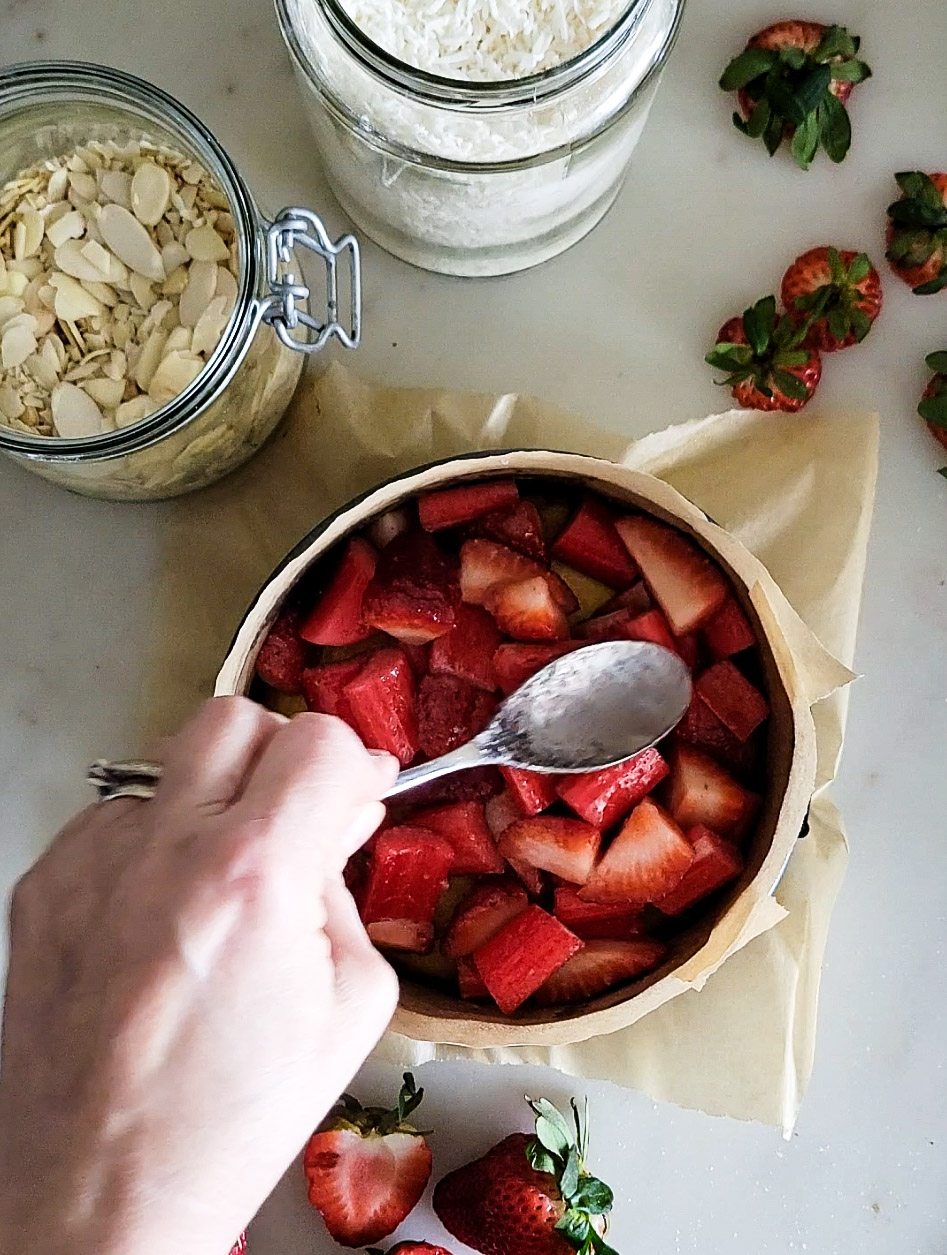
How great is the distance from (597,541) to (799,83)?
38 centimetres

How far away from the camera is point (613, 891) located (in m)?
0.87

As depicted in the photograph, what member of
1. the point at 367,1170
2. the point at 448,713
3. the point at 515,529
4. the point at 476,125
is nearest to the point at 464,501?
the point at 515,529

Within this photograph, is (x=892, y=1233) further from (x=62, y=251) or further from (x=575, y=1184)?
(x=62, y=251)

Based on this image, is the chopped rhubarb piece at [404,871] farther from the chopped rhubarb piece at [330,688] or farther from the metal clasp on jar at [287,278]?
the metal clasp on jar at [287,278]

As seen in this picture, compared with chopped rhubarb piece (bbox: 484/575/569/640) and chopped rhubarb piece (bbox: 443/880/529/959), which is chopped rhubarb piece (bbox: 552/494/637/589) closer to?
chopped rhubarb piece (bbox: 484/575/569/640)

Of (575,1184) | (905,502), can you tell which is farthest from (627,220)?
(575,1184)

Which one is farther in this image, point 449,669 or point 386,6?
point 449,669

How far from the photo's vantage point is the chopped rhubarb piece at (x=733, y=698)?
2.88 ft

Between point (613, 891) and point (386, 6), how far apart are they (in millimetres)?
581

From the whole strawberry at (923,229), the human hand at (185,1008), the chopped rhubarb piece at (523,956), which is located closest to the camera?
the human hand at (185,1008)

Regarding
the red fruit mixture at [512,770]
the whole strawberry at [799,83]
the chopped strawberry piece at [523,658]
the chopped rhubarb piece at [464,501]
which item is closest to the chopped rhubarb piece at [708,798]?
the red fruit mixture at [512,770]

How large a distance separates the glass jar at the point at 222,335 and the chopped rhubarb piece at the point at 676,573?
9.6 inches

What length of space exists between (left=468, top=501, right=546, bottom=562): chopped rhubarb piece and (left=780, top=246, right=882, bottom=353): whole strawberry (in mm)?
256

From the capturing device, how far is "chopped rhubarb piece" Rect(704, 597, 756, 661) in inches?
34.2
